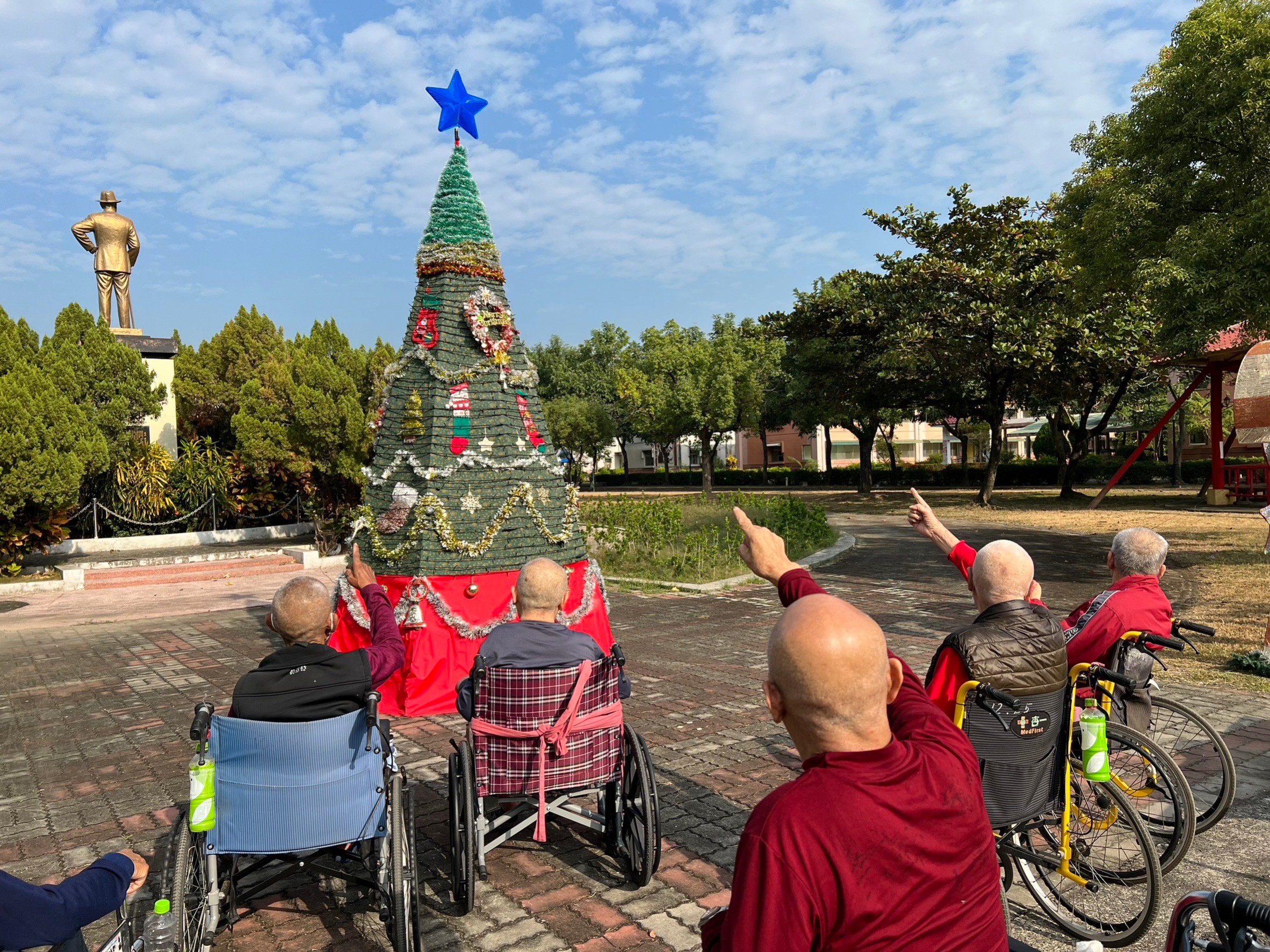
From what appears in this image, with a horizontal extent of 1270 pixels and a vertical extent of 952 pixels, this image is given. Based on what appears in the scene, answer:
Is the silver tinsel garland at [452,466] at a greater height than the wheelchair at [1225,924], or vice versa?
the silver tinsel garland at [452,466]

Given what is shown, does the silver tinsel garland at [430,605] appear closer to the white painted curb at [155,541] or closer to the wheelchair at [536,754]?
the wheelchair at [536,754]

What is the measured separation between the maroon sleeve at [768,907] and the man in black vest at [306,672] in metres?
2.30

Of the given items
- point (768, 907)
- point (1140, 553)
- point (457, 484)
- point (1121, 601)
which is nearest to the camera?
point (768, 907)

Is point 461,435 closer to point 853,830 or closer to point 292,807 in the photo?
point 292,807

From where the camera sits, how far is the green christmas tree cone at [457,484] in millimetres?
6918

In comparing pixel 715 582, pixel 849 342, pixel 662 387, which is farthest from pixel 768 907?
pixel 662 387

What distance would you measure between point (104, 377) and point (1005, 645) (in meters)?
20.3

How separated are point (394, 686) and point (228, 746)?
369 centimetres

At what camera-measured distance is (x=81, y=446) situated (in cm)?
1560

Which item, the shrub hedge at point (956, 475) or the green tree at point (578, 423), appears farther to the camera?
the green tree at point (578, 423)

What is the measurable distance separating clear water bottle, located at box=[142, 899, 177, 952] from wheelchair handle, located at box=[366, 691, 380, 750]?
32.7 inches

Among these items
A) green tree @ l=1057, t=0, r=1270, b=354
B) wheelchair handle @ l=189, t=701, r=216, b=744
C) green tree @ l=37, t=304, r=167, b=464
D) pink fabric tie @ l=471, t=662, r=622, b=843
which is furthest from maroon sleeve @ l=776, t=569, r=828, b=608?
green tree @ l=37, t=304, r=167, b=464

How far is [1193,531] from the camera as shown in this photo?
17469 mm

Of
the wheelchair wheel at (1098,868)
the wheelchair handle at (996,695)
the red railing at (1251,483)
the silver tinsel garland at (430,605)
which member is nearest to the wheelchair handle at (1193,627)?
the wheelchair wheel at (1098,868)
